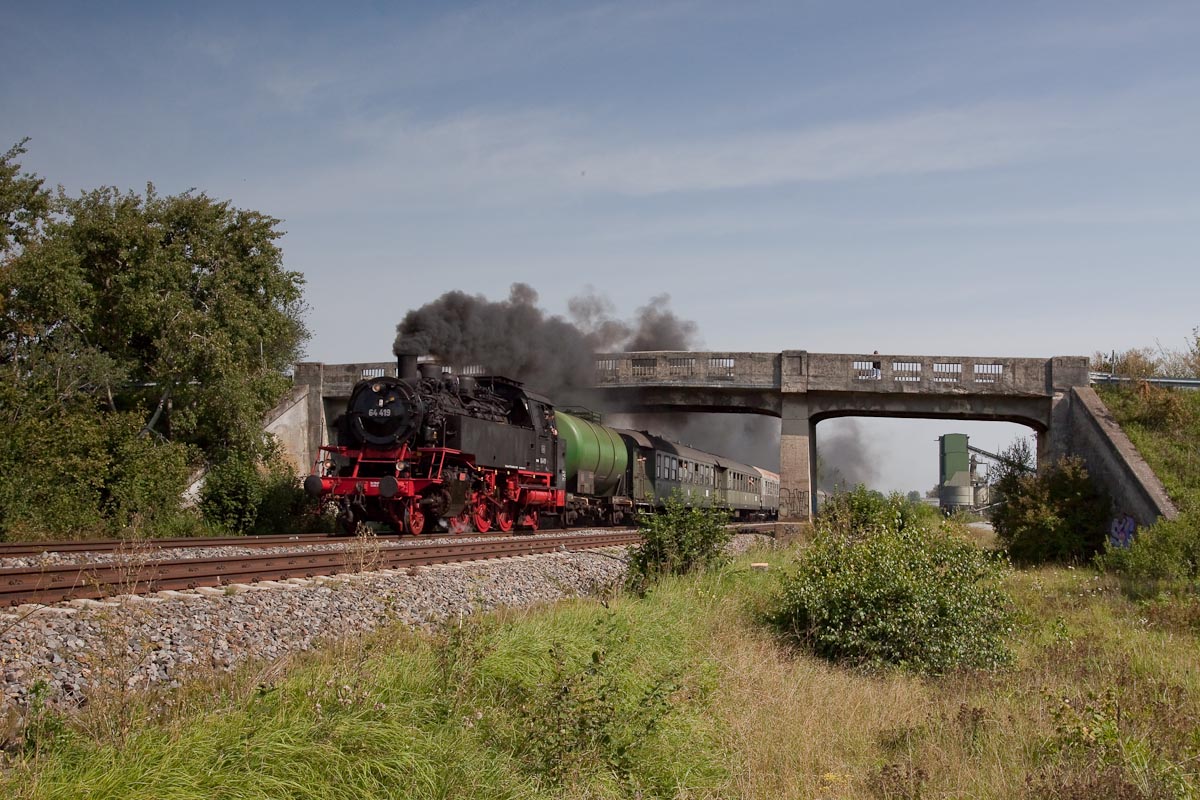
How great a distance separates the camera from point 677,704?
293 inches

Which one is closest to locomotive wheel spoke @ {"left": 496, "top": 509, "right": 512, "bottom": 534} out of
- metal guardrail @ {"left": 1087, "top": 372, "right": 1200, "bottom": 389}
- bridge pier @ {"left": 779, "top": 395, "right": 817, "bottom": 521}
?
bridge pier @ {"left": 779, "top": 395, "right": 817, "bottom": 521}

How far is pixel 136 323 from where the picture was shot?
24.3 metres

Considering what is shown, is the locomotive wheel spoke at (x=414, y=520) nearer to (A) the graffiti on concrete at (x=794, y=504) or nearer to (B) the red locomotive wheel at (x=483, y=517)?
(B) the red locomotive wheel at (x=483, y=517)

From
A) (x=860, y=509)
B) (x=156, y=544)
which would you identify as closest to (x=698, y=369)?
(x=860, y=509)

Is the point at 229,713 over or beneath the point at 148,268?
beneath

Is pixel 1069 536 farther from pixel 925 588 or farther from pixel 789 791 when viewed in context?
pixel 789 791

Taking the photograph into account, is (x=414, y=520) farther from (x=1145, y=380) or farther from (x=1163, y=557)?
(x=1145, y=380)

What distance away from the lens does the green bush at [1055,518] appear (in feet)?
74.5

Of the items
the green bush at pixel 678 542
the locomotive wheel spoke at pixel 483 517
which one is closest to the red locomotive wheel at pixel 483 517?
the locomotive wheel spoke at pixel 483 517

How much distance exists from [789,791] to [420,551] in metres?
9.57

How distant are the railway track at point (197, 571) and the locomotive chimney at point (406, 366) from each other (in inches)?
250

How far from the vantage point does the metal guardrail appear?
27547mm

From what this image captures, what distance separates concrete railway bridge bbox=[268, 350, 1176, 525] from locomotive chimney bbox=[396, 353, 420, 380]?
11513mm

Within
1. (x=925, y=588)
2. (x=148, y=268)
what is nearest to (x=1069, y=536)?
(x=925, y=588)
